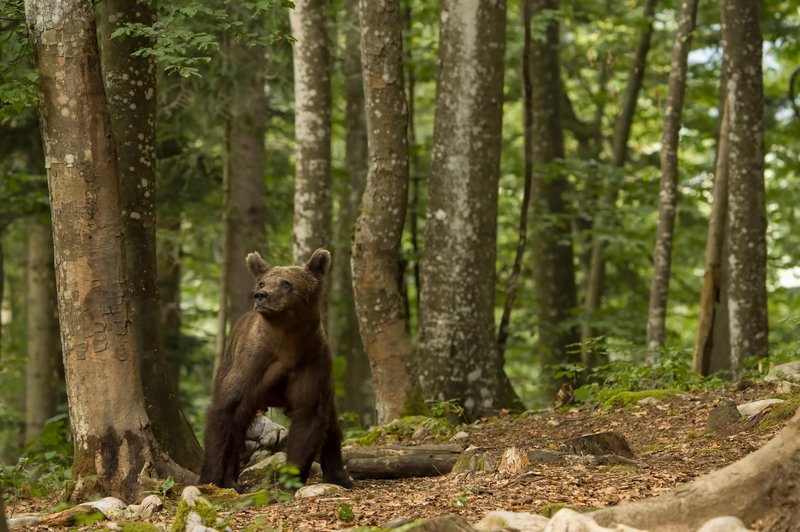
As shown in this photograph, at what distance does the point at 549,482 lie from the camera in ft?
24.7

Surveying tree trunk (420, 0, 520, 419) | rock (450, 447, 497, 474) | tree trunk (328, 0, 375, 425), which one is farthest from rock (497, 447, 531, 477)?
tree trunk (328, 0, 375, 425)

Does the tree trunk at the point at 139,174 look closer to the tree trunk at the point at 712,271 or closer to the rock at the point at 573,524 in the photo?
the rock at the point at 573,524

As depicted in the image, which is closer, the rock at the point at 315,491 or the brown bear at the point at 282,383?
the rock at the point at 315,491

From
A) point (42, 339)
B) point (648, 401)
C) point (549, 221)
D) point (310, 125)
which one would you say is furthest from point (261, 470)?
point (549, 221)

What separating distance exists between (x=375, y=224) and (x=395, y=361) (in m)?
1.59

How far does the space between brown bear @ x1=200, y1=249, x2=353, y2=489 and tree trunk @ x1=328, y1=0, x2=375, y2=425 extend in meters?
11.3

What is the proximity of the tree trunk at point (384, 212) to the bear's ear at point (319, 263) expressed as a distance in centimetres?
211

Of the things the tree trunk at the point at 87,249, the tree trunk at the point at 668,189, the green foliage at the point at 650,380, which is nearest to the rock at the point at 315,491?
the tree trunk at the point at 87,249

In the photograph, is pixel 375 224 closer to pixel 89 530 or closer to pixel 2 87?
pixel 2 87

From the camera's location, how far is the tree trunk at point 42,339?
19922 millimetres

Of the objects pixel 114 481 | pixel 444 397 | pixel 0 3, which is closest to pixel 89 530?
pixel 114 481

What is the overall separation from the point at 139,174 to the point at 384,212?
2720 mm

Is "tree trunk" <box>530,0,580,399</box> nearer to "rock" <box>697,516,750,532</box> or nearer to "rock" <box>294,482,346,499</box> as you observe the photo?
"rock" <box>294,482,346,499</box>

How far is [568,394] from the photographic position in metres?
13.7
